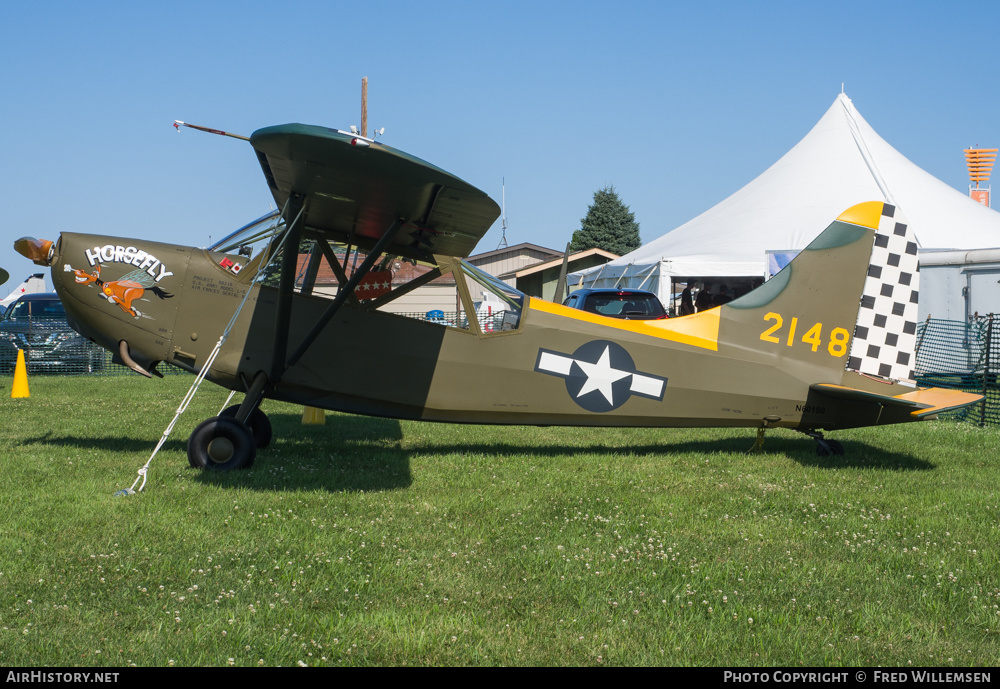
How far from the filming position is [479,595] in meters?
3.91

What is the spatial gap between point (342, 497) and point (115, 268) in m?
3.04

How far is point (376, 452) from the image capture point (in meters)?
7.90

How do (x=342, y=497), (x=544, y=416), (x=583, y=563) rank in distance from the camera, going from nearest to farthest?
1. (x=583, y=563)
2. (x=342, y=497)
3. (x=544, y=416)

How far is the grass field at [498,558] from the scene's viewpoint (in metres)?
3.32

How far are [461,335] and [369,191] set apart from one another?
1.87 m

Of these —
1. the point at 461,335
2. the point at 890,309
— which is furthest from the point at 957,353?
the point at 461,335

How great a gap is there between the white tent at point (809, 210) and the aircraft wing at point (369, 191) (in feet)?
42.9

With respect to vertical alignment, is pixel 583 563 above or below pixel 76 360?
above

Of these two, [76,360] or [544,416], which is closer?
[544,416]

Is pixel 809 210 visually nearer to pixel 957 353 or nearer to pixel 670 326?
pixel 957 353

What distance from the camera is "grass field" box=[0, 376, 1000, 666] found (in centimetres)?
332
